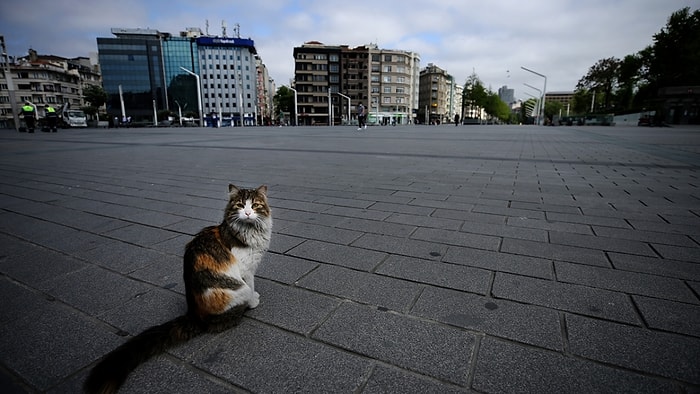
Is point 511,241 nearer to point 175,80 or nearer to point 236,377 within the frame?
point 236,377

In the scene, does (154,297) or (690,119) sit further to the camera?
(690,119)

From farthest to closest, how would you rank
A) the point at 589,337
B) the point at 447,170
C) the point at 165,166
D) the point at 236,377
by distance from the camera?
the point at 165,166
the point at 447,170
the point at 589,337
the point at 236,377

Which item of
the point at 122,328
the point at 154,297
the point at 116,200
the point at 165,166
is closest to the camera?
the point at 122,328

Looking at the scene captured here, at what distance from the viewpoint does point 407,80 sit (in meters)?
102

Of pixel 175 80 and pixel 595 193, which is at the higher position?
pixel 175 80

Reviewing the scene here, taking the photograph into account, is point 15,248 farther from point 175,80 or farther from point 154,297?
point 175,80

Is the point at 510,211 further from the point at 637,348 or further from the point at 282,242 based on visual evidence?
the point at 282,242

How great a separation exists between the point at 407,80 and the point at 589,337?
353 ft

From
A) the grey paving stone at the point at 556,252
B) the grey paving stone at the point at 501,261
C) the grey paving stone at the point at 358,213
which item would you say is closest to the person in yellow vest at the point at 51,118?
the grey paving stone at the point at 358,213

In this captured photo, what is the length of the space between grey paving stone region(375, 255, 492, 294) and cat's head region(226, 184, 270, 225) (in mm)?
1108

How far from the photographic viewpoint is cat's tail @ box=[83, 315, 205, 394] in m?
1.46

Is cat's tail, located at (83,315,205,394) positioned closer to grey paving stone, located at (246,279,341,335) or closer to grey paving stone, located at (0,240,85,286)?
grey paving stone, located at (246,279,341,335)

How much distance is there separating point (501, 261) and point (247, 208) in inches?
83.8

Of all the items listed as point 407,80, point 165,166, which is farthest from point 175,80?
point 165,166
